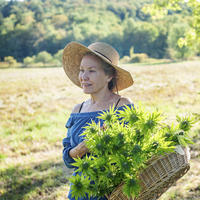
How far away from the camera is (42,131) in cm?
698

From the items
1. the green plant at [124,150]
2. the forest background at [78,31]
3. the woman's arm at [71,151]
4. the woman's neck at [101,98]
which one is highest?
the green plant at [124,150]

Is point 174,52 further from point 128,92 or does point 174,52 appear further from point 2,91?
point 2,91

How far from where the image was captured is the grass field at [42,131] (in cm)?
399

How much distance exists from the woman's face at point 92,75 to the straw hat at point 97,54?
0.30 ft

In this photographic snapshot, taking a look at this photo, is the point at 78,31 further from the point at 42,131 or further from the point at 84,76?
the point at 84,76

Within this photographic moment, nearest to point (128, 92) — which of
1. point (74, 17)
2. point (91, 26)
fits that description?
point (74, 17)

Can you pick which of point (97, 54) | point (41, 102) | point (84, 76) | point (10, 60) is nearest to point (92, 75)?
point (84, 76)

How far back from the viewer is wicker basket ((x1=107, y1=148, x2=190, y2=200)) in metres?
1.32

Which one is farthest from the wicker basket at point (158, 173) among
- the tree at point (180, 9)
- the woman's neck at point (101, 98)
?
the tree at point (180, 9)

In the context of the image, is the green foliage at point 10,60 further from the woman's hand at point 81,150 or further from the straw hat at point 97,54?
the woman's hand at point 81,150

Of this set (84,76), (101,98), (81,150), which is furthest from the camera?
(101,98)

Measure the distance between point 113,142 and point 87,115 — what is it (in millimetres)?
993

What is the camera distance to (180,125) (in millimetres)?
1400

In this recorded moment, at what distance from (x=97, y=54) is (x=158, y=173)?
3.84 ft
